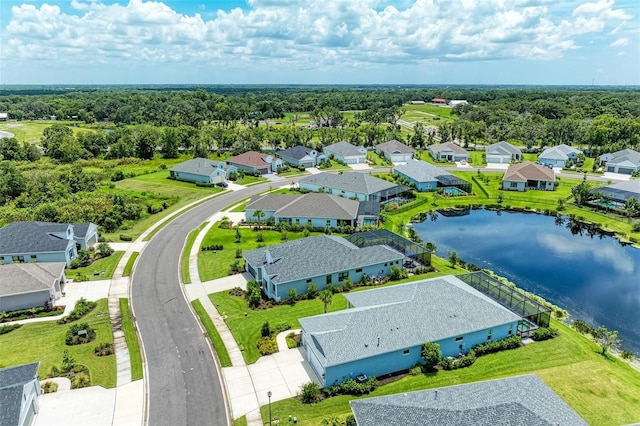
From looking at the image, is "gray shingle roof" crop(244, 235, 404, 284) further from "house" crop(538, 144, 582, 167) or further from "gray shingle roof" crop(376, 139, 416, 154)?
"house" crop(538, 144, 582, 167)

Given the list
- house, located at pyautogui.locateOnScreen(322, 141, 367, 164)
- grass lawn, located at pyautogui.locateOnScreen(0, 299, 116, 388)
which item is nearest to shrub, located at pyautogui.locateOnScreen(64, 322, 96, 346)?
grass lawn, located at pyautogui.locateOnScreen(0, 299, 116, 388)

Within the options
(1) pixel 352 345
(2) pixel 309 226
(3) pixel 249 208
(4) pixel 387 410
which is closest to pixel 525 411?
(4) pixel 387 410

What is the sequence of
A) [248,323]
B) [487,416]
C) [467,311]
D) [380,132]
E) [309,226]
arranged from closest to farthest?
[487,416] → [467,311] → [248,323] → [309,226] → [380,132]

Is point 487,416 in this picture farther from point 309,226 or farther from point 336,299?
point 309,226

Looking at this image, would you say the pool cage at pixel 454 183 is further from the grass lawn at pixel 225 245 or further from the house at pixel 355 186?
the grass lawn at pixel 225 245

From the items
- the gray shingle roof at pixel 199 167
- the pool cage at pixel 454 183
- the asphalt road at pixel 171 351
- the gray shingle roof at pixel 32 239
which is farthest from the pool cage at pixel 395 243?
the gray shingle roof at pixel 199 167

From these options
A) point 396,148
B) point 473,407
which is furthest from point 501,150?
point 473,407

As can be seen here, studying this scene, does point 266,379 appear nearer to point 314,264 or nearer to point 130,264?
point 314,264
